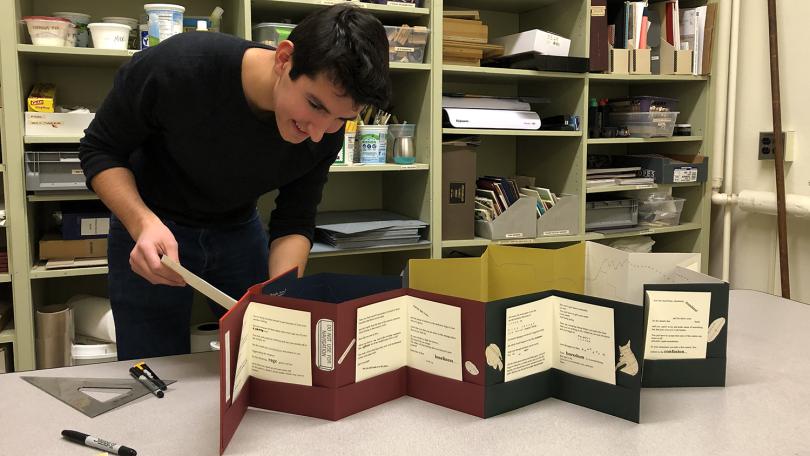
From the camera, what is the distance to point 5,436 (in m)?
0.92

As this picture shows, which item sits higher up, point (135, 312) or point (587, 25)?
point (587, 25)

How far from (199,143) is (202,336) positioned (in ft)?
3.44

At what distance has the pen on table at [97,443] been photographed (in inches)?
34.4

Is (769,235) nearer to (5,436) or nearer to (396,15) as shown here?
(396,15)

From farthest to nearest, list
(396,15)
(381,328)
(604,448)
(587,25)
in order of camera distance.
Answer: (587,25), (396,15), (381,328), (604,448)

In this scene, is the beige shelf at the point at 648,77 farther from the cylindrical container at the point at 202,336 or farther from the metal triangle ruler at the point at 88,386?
the metal triangle ruler at the point at 88,386

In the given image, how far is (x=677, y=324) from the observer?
1100 millimetres

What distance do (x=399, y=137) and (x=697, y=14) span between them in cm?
151

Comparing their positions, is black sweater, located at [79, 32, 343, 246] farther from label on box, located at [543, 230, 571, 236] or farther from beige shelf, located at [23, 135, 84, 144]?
label on box, located at [543, 230, 571, 236]

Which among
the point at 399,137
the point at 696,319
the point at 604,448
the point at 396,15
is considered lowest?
the point at 604,448

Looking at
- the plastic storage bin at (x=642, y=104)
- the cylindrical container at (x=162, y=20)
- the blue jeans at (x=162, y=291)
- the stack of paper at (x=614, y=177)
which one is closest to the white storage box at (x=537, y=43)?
the plastic storage bin at (x=642, y=104)

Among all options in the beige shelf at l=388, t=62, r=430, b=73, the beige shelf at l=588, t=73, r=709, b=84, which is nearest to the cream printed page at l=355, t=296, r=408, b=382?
the beige shelf at l=388, t=62, r=430, b=73

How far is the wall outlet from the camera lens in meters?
2.76

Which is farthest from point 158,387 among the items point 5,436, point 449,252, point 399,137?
point 449,252
